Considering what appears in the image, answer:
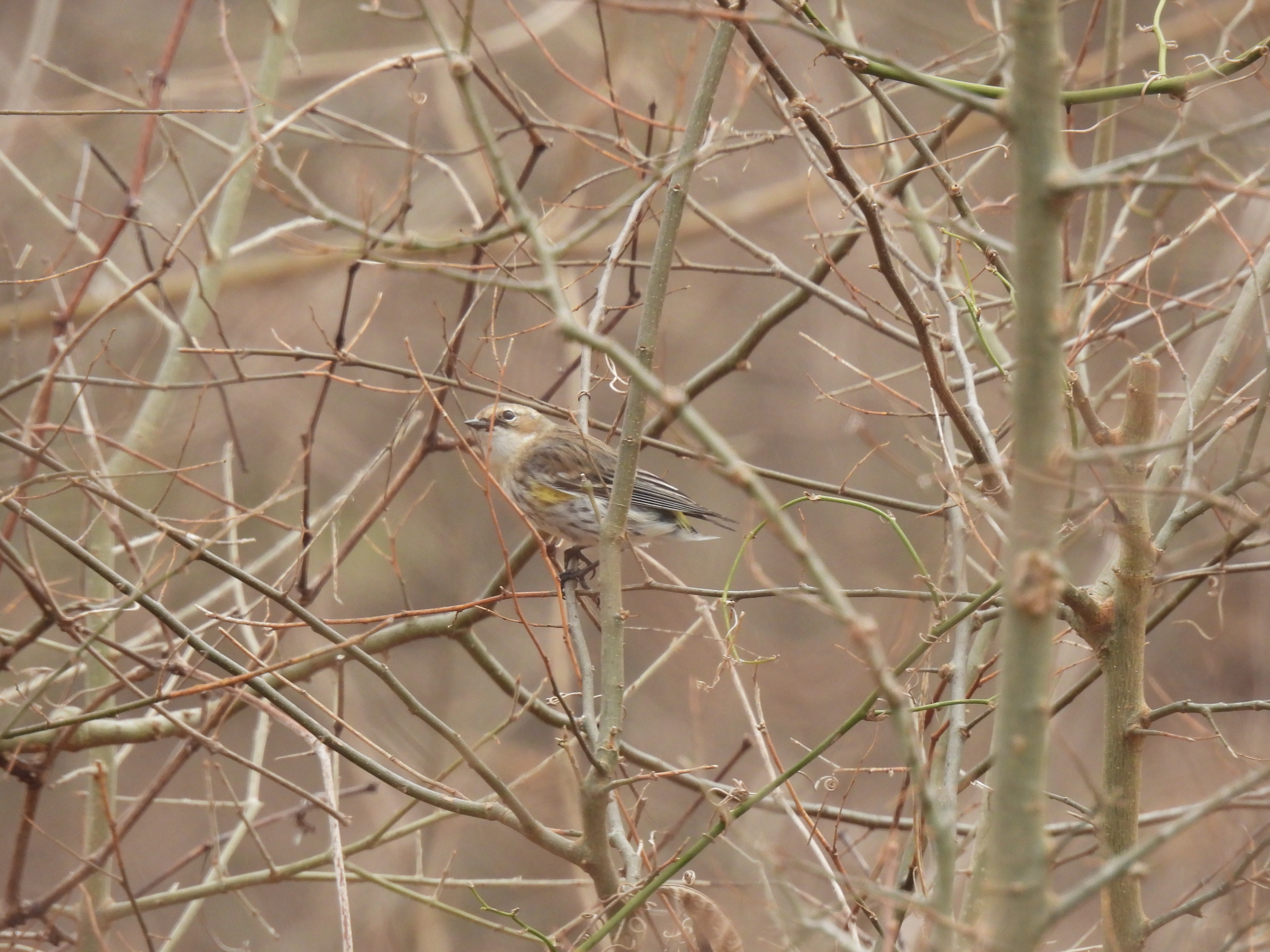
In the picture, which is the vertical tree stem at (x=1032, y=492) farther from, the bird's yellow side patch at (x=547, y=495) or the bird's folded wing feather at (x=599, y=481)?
the bird's yellow side patch at (x=547, y=495)

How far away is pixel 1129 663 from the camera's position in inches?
126

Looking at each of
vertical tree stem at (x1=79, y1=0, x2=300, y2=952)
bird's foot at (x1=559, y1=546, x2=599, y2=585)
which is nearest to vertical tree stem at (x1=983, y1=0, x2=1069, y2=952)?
vertical tree stem at (x1=79, y1=0, x2=300, y2=952)

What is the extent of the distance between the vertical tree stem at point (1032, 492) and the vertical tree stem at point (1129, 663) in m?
1.30

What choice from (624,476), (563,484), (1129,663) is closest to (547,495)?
(563,484)

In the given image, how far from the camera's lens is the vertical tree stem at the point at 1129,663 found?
3059mm

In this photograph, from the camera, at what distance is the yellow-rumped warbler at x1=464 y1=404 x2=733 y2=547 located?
259 inches

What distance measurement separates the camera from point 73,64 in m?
10.5

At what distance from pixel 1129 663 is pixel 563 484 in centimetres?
408

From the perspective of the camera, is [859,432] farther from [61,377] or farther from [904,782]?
[61,377]

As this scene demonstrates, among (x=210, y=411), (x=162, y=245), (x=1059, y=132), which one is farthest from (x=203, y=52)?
(x=1059, y=132)

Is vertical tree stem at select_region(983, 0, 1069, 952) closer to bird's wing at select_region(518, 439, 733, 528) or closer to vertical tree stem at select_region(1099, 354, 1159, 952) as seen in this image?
vertical tree stem at select_region(1099, 354, 1159, 952)

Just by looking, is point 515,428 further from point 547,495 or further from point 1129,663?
point 1129,663

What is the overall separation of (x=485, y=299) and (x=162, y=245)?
9.14 ft

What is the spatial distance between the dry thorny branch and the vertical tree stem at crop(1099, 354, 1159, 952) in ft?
0.04
